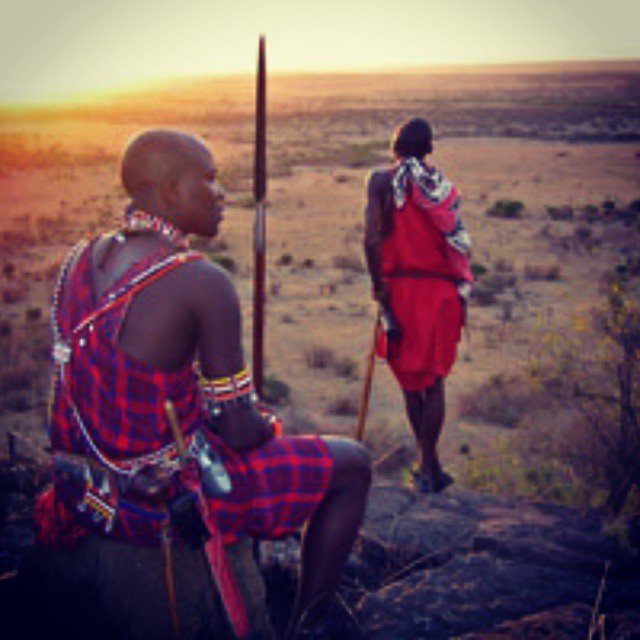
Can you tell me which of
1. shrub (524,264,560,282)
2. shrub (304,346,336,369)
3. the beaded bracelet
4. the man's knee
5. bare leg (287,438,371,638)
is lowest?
shrub (304,346,336,369)

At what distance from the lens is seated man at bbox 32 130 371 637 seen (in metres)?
2.18

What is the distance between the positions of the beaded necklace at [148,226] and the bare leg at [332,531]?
2.73 feet

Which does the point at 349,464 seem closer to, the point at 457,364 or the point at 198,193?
the point at 198,193

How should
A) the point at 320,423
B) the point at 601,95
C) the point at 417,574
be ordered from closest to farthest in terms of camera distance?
the point at 417,574 < the point at 320,423 < the point at 601,95

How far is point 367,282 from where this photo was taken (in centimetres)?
1203

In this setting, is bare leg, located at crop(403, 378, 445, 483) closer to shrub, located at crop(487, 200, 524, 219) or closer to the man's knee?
the man's knee

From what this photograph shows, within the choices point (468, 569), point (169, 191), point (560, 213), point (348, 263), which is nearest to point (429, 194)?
point (468, 569)

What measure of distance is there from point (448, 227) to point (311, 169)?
2519 cm

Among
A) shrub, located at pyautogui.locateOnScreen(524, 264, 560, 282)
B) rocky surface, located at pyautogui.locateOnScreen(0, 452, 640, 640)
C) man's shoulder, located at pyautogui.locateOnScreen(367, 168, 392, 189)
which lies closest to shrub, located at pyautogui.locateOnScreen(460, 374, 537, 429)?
rocky surface, located at pyautogui.locateOnScreen(0, 452, 640, 640)

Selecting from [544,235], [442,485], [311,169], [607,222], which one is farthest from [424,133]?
[311,169]

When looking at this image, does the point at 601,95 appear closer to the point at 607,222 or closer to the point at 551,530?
the point at 607,222

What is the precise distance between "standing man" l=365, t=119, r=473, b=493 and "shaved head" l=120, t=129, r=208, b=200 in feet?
6.83

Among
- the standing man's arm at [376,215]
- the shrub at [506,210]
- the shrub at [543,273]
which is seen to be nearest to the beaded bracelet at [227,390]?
the standing man's arm at [376,215]

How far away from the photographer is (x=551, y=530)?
11.5 feet
